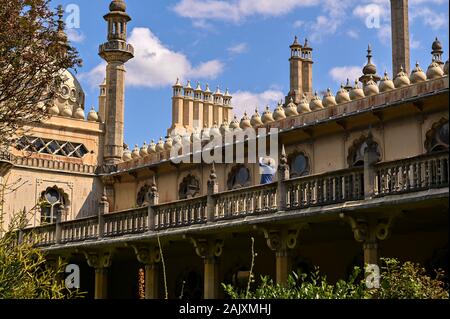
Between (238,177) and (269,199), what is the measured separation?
7.08 metres

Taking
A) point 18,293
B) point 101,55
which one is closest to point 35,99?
point 18,293

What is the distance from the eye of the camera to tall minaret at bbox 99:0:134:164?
31.6 meters

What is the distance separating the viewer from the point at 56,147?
99.4ft

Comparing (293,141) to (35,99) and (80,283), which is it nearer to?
(35,99)

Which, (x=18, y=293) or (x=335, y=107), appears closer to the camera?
(x=18, y=293)

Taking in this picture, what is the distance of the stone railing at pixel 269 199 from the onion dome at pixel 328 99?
425 cm

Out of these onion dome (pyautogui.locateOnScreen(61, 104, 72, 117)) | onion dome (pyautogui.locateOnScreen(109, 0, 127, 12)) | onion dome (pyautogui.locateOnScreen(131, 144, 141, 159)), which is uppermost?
onion dome (pyautogui.locateOnScreen(109, 0, 127, 12))

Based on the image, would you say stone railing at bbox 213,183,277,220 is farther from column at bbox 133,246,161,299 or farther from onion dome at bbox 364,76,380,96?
onion dome at bbox 364,76,380,96

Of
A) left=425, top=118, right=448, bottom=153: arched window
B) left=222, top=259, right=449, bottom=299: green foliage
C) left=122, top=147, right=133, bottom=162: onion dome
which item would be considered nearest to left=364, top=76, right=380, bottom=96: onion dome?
left=425, top=118, right=448, bottom=153: arched window

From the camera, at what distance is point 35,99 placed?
735 inches

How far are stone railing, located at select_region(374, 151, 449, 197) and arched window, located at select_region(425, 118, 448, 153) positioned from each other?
3965 mm
